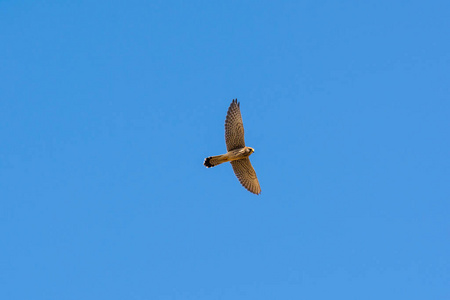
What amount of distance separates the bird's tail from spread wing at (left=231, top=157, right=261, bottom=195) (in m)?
0.95

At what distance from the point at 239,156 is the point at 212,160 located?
1268 millimetres

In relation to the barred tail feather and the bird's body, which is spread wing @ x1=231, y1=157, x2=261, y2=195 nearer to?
the bird's body

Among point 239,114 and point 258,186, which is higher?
point 239,114

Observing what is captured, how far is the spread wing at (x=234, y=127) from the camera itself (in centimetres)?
3173

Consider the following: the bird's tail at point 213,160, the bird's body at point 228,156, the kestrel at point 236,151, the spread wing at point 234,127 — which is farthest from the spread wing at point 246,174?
the bird's tail at point 213,160

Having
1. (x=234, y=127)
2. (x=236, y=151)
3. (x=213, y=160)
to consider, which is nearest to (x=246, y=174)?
(x=236, y=151)

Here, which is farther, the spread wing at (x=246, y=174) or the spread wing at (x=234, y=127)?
the spread wing at (x=246, y=174)

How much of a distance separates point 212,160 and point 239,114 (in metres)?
2.49

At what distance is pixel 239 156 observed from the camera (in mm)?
31594

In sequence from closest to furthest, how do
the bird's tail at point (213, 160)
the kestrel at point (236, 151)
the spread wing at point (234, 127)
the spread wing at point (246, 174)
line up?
the bird's tail at point (213, 160)
the kestrel at point (236, 151)
the spread wing at point (234, 127)
the spread wing at point (246, 174)

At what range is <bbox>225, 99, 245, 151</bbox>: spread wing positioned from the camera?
3173cm

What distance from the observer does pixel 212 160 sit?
1238 inches

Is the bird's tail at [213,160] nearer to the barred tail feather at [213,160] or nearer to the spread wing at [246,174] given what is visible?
the barred tail feather at [213,160]

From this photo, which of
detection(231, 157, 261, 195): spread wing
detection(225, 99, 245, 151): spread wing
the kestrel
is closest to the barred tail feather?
the kestrel
